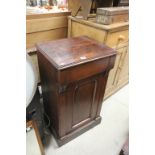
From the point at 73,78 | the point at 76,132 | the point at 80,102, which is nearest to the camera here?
the point at 73,78

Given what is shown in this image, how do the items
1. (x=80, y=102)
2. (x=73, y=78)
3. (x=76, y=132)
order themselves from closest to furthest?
(x=73, y=78), (x=80, y=102), (x=76, y=132)

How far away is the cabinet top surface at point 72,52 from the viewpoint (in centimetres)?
88

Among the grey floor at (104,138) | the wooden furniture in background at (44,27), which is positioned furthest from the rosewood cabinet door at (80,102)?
the wooden furniture in background at (44,27)

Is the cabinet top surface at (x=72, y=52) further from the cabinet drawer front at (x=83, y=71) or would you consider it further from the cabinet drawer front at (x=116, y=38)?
the cabinet drawer front at (x=116, y=38)

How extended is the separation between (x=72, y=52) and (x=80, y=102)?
1.31ft

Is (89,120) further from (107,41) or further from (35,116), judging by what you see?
(107,41)

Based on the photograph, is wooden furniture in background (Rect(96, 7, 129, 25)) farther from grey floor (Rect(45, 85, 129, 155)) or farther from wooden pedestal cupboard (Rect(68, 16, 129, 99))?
grey floor (Rect(45, 85, 129, 155))

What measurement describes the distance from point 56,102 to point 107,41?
0.67 m

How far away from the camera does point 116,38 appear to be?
1.33 m

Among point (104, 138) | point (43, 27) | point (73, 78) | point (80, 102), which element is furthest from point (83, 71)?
point (104, 138)

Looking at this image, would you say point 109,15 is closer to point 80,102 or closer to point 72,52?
point 72,52

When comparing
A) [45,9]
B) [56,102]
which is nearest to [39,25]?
[45,9]

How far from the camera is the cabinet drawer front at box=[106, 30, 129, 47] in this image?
125 centimetres

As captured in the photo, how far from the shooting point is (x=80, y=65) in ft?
2.93
